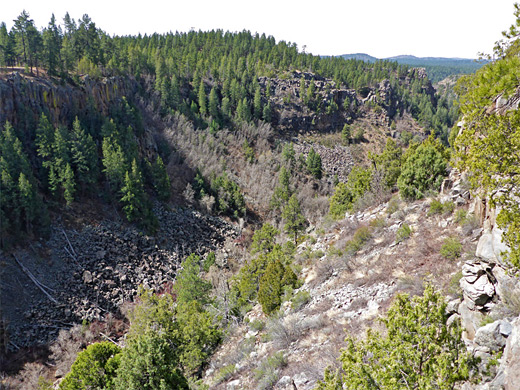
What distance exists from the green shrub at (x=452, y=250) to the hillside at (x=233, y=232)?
7cm

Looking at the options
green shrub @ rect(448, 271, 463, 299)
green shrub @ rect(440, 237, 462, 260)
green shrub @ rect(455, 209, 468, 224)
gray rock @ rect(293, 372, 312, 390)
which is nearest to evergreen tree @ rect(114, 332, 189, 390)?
gray rock @ rect(293, 372, 312, 390)

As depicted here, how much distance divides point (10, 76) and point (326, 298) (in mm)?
53465

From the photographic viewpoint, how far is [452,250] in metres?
14.0

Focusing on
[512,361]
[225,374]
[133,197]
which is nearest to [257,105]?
[133,197]

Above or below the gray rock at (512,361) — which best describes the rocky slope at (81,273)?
below

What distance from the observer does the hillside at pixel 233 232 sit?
8.55m

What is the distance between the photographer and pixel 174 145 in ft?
229

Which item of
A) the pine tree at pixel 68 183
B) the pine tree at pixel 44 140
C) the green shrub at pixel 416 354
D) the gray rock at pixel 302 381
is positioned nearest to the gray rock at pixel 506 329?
the green shrub at pixel 416 354

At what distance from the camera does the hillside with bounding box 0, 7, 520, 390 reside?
855 cm

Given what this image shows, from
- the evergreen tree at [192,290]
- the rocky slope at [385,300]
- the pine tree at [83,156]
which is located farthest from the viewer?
the pine tree at [83,156]

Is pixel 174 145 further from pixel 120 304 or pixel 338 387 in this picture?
pixel 338 387

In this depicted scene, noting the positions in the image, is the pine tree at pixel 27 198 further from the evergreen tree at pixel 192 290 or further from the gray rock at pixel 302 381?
the gray rock at pixel 302 381

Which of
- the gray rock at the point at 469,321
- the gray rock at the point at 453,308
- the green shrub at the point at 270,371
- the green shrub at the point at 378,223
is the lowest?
the green shrub at the point at 270,371

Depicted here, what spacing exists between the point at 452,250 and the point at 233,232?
44753 millimetres
